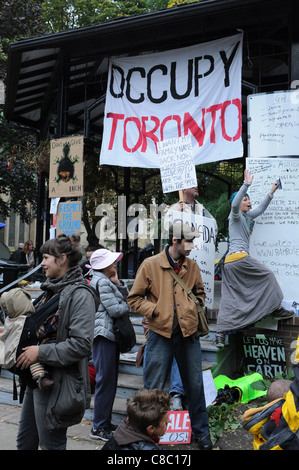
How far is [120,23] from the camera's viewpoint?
7746 mm

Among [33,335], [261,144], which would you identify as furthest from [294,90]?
[33,335]

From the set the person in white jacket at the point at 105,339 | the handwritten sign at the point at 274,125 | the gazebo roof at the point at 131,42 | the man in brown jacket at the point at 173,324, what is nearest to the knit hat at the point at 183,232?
the man in brown jacket at the point at 173,324

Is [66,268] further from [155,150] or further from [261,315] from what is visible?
[155,150]

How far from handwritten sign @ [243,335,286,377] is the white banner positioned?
260 centimetres

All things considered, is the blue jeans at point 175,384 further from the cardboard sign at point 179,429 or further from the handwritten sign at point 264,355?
the handwritten sign at point 264,355

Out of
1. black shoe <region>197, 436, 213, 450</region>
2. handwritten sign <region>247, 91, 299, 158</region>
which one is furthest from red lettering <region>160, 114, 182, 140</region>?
black shoe <region>197, 436, 213, 450</region>

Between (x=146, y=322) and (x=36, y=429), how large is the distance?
68.8 inches

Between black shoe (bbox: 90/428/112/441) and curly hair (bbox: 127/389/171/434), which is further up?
curly hair (bbox: 127/389/171/434)

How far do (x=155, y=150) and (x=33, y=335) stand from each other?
17.2 feet

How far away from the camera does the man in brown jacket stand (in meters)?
4.55

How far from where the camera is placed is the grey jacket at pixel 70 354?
3.21 m

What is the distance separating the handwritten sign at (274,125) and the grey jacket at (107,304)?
2827 millimetres

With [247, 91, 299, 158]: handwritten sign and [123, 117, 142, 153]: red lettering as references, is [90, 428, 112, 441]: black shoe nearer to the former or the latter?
[247, 91, 299, 158]: handwritten sign

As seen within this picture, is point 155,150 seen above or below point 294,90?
below
